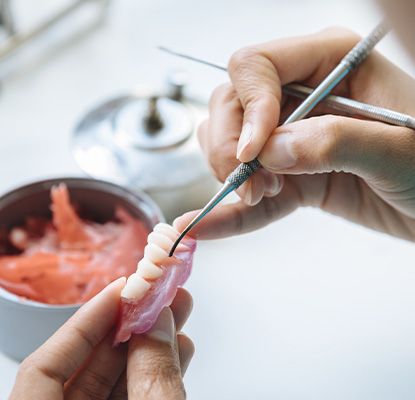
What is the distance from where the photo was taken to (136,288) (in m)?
0.56

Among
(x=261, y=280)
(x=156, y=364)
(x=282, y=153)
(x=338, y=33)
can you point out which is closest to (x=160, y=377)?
(x=156, y=364)

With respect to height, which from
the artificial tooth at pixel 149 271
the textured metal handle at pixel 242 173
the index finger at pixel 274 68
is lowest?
the artificial tooth at pixel 149 271

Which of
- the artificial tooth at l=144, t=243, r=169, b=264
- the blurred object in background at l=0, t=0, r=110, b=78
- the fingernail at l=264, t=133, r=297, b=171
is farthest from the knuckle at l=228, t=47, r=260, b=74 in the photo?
the blurred object in background at l=0, t=0, r=110, b=78

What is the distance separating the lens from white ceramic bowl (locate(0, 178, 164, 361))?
0.63 metres

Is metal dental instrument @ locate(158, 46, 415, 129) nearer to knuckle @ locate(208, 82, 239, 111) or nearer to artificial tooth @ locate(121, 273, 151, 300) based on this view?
knuckle @ locate(208, 82, 239, 111)

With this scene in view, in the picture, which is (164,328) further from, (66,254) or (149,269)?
(66,254)

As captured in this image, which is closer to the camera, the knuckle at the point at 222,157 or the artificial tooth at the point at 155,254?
the artificial tooth at the point at 155,254

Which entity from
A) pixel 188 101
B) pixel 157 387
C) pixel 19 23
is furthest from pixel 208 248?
pixel 19 23

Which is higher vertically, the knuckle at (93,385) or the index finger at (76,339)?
the index finger at (76,339)

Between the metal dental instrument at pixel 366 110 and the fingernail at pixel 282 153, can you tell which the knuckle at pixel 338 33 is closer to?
the metal dental instrument at pixel 366 110

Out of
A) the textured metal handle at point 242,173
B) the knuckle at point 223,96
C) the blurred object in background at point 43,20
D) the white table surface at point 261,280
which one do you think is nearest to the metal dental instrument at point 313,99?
the textured metal handle at point 242,173

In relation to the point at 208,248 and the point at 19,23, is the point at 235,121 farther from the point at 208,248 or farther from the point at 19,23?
the point at 19,23

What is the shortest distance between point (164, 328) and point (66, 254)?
9.4 inches

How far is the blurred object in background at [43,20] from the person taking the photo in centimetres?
111
